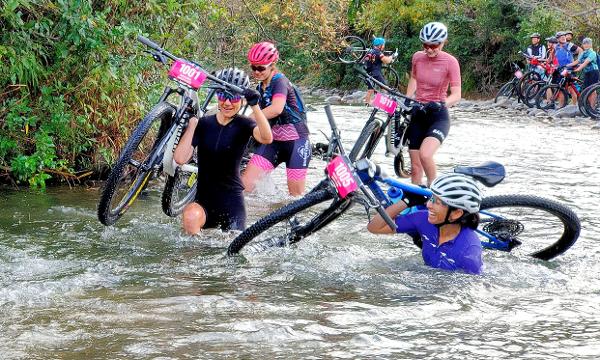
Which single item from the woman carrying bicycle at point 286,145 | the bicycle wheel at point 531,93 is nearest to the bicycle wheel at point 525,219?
the woman carrying bicycle at point 286,145

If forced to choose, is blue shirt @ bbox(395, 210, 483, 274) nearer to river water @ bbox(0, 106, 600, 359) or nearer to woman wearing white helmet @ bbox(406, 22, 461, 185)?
river water @ bbox(0, 106, 600, 359)

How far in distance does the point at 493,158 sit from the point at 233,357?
1097 cm

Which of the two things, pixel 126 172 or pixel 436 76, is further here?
pixel 436 76

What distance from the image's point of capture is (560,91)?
83.7 feet

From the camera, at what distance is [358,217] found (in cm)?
988

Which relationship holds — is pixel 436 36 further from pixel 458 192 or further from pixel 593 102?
pixel 593 102

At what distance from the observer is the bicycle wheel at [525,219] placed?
287 inches

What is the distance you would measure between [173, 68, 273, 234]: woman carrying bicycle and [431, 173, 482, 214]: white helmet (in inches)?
66.6

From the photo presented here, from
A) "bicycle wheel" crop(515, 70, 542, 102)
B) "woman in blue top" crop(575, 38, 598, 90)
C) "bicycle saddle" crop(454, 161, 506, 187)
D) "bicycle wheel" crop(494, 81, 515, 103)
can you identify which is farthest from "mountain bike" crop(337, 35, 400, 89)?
"bicycle saddle" crop(454, 161, 506, 187)

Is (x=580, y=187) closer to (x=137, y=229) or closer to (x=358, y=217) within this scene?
(x=358, y=217)

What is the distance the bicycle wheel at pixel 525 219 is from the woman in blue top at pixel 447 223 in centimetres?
50

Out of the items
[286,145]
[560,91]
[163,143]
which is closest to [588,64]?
[560,91]

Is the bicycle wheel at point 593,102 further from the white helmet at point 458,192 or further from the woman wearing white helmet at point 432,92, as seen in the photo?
the white helmet at point 458,192

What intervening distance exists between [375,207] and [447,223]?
637 millimetres
